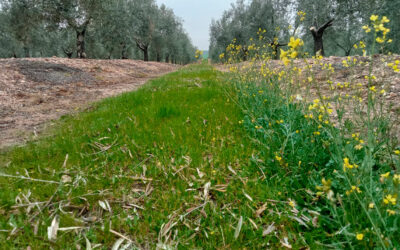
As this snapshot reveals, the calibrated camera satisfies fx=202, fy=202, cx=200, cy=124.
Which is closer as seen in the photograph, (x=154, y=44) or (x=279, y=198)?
(x=279, y=198)

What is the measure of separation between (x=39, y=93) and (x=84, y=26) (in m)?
16.4

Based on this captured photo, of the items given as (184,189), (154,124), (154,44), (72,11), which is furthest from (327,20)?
(154,44)

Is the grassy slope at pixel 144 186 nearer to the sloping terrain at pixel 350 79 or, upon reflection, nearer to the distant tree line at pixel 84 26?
the sloping terrain at pixel 350 79

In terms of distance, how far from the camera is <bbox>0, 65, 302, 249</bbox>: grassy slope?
1493mm

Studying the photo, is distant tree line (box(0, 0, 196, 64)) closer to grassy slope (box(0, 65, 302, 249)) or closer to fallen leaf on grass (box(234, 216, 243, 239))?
grassy slope (box(0, 65, 302, 249))

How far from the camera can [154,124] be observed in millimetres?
3445

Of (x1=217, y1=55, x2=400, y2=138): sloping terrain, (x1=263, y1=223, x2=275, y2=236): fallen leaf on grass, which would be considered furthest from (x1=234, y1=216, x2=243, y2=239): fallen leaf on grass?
(x1=217, y1=55, x2=400, y2=138): sloping terrain

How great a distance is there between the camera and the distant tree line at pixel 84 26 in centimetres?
1841

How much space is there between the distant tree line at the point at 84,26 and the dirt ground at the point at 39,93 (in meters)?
11.2

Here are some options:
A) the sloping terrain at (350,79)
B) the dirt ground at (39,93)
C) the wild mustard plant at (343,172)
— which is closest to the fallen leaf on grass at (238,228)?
the wild mustard plant at (343,172)

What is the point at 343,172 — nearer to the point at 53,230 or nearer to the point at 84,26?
the point at 53,230

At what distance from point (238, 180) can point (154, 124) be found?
6.32 feet

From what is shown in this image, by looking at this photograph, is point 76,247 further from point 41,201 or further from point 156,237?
point 41,201

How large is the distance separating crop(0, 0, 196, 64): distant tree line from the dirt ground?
11.2 m
